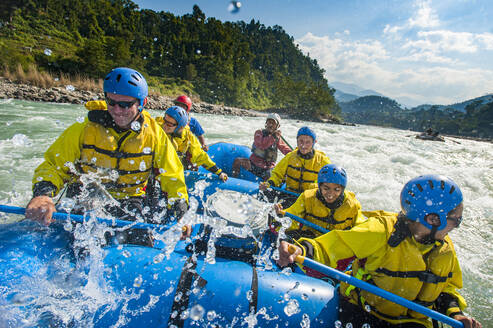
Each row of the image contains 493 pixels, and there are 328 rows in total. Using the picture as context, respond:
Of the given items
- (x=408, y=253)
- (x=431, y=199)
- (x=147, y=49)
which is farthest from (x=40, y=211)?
(x=147, y=49)

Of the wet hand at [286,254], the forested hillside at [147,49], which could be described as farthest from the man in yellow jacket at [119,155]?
the forested hillside at [147,49]

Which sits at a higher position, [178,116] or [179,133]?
[178,116]

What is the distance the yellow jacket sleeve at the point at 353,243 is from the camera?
1.93m

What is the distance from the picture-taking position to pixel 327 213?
3238 millimetres

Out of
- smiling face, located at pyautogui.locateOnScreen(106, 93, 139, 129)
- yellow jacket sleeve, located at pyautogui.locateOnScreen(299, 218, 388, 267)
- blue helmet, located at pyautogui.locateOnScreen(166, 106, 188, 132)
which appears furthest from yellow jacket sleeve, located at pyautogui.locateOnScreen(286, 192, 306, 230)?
blue helmet, located at pyautogui.locateOnScreen(166, 106, 188, 132)

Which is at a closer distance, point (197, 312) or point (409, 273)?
point (197, 312)

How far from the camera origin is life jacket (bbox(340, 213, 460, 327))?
194 cm

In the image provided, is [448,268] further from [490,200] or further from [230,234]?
[490,200]

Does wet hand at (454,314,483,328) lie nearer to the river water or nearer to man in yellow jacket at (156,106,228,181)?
the river water

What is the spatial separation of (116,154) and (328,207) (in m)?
2.58

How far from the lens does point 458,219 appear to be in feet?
6.26

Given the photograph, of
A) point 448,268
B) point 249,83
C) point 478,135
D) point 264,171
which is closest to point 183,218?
point 448,268

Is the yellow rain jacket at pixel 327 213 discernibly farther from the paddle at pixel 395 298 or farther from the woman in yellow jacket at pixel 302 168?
the paddle at pixel 395 298

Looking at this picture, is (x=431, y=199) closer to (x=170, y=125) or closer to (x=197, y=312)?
(x=197, y=312)
